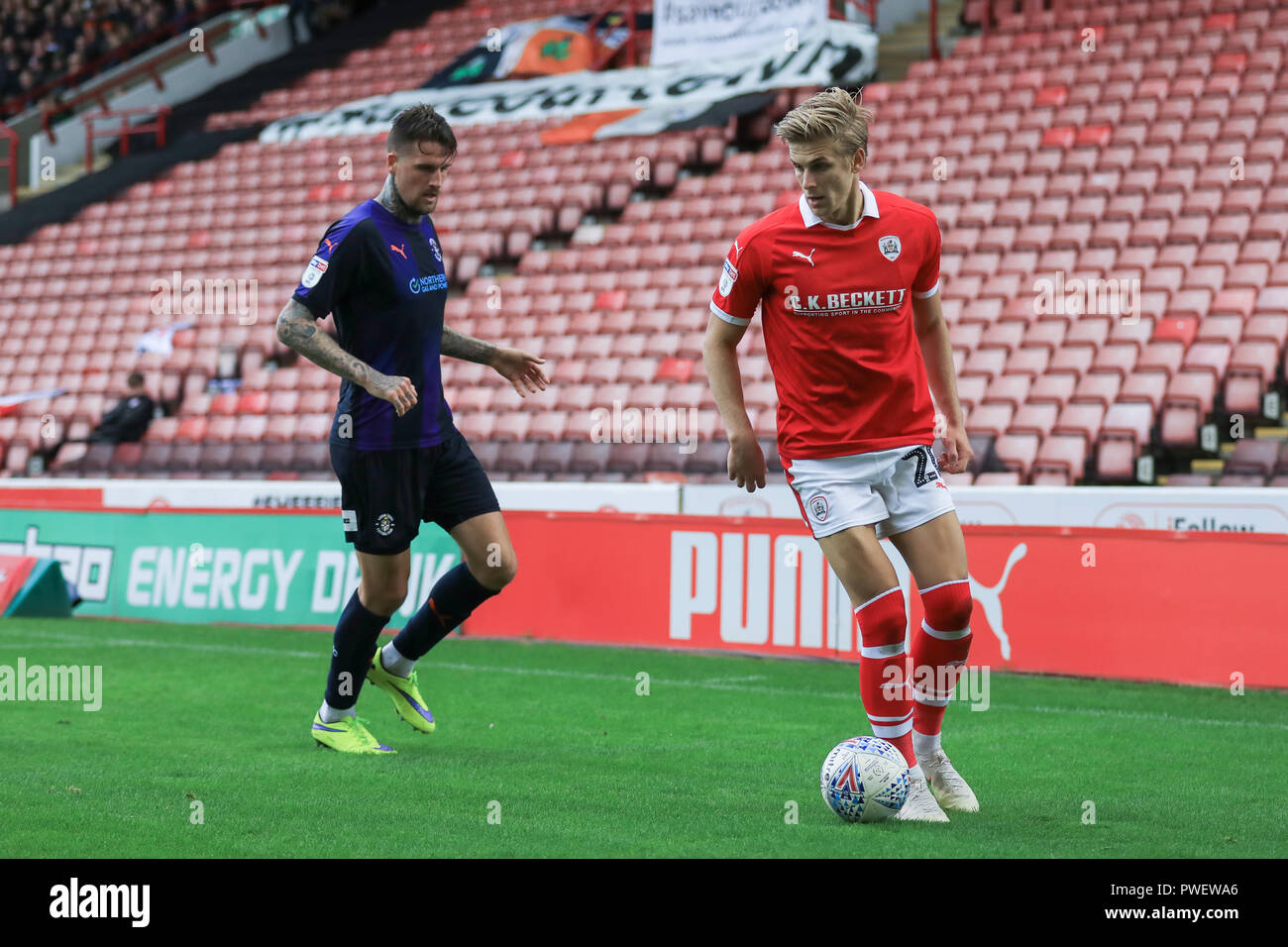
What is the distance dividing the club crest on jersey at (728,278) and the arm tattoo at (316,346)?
52.0 inches

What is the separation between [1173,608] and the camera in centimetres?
874

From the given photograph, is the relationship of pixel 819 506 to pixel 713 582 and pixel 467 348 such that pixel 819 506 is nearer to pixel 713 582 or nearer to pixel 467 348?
pixel 467 348

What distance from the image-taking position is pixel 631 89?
22.6 meters

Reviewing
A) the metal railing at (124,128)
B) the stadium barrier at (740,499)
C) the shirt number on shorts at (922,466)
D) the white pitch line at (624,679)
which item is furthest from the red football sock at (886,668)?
the metal railing at (124,128)

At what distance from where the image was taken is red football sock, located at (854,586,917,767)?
487 centimetres

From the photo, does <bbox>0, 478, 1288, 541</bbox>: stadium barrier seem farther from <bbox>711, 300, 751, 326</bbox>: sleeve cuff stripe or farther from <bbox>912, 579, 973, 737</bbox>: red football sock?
<bbox>711, 300, 751, 326</bbox>: sleeve cuff stripe

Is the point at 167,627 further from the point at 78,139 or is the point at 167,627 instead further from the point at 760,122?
the point at 78,139

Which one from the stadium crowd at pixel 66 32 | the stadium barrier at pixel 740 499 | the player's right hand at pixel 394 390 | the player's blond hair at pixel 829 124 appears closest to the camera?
the player's blond hair at pixel 829 124

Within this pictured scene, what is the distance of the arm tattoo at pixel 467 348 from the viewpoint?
245 inches

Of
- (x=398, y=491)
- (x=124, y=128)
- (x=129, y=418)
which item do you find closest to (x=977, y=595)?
(x=398, y=491)

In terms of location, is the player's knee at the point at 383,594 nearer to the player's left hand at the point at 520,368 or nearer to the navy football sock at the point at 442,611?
the navy football sock at the point at 442,611

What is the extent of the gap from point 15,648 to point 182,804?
5650 mm

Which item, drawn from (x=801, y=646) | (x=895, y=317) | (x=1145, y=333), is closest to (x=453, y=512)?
(x=895, y=317)

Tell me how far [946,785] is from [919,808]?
0.83 ft
